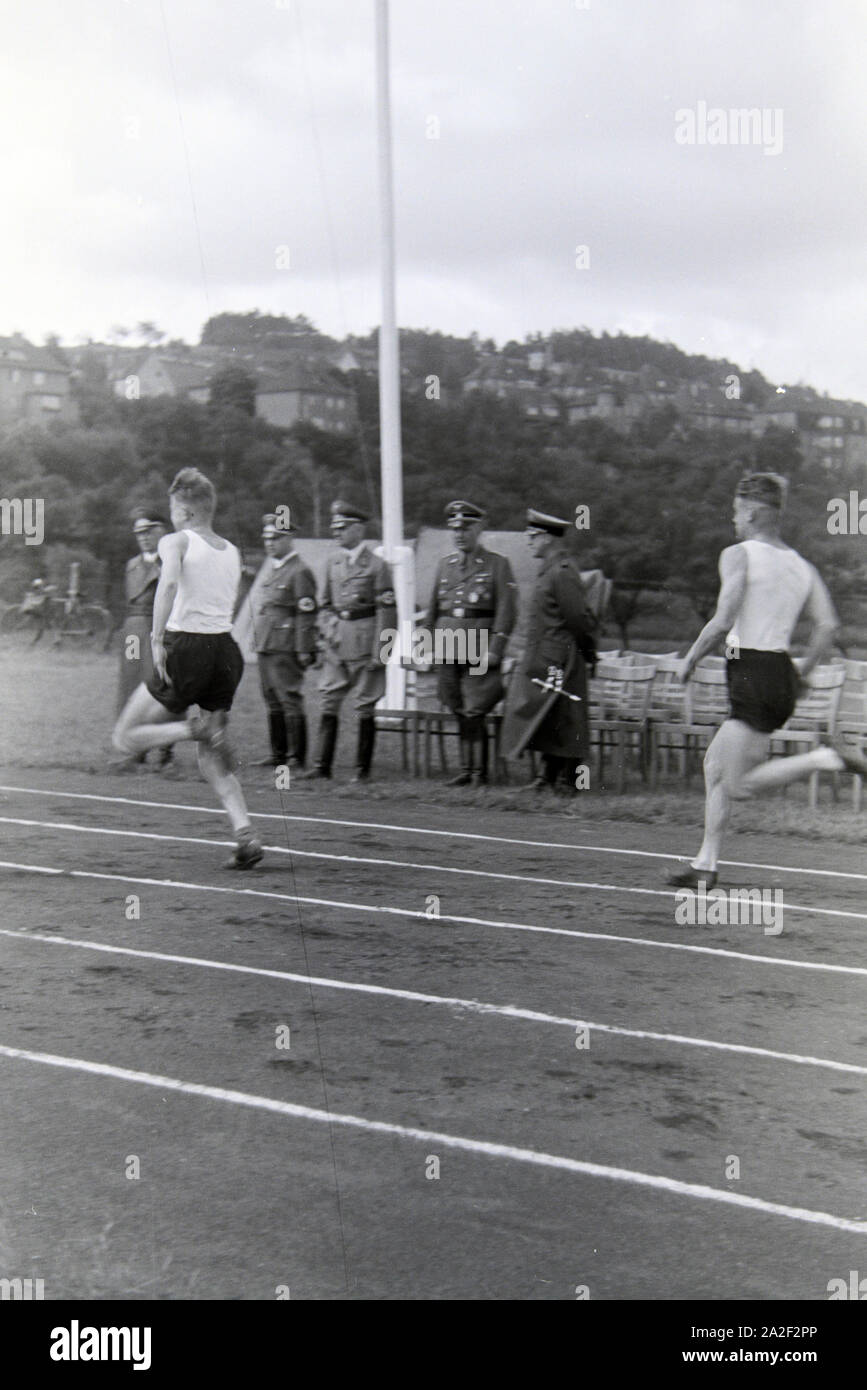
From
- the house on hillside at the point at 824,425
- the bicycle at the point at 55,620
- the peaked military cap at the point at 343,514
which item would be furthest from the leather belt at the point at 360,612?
the house on hillside at the point at 824,425

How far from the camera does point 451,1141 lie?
3910 millimetres

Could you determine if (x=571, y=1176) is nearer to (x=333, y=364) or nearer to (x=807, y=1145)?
(x=807, y=1145)

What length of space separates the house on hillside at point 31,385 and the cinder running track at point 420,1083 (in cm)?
285

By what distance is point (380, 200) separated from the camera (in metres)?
11.5

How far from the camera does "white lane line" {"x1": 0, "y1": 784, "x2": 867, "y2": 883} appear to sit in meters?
8.06

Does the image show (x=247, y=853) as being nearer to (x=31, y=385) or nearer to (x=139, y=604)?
(x=31, y=385)

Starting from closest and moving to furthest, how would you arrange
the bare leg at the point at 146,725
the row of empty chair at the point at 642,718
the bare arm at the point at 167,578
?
the bare arm at the point at 167,578
the bare leg at the point at 146,725
the row of empty chair at the point at 642,718

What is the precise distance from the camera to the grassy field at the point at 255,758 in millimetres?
9627

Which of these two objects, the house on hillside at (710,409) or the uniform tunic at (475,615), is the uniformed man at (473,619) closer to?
the uniform tunic at (475,615)

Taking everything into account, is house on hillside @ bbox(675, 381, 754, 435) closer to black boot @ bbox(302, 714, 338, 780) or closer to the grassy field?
the grassy field

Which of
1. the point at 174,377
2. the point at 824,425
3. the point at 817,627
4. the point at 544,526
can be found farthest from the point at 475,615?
the point at 824,425

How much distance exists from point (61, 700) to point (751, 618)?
6.89m

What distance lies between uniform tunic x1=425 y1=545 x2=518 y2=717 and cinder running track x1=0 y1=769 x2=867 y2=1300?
301 cm

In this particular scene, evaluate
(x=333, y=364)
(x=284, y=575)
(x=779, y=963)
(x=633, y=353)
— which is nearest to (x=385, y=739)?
(x=284, y=575)
